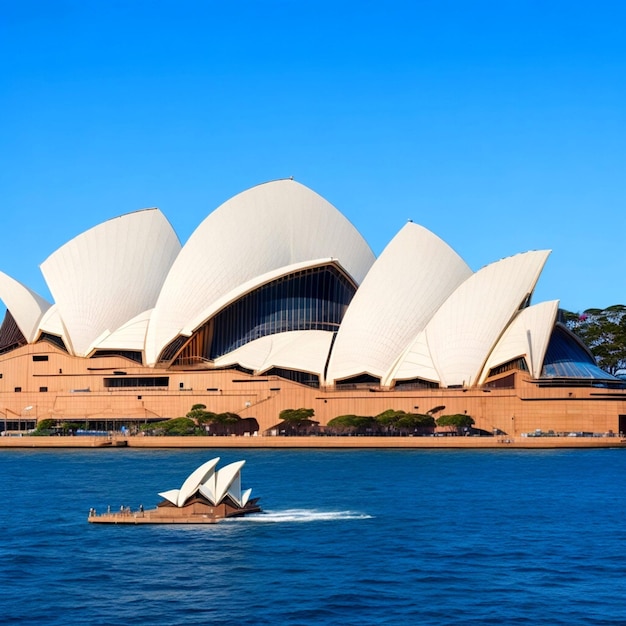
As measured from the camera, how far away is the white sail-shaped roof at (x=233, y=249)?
71.8m

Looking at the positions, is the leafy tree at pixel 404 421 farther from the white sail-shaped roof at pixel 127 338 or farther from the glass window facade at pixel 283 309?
the white sail-shaped roof at pixel 127 338

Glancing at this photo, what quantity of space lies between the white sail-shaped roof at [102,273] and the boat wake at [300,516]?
147 ft

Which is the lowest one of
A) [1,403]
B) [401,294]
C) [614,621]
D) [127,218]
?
[614,621]

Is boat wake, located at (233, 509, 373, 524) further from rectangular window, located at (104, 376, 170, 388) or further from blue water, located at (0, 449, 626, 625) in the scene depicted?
rectangular window, located at (104, 376, 170, 388)

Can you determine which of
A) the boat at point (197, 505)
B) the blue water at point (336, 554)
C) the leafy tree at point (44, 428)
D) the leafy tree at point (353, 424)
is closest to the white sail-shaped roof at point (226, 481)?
the boat at point (197, 505)

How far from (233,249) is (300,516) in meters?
41.8

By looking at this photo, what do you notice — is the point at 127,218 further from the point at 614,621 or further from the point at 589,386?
the point at 614,621

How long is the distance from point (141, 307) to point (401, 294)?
1950 centimetres

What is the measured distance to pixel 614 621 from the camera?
19688 millimetres

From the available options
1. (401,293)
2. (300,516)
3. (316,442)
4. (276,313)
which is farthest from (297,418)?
(300,516)

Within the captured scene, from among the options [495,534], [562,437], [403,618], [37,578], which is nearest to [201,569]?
[37,578]

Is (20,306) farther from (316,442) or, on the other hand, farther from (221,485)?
(221,485)

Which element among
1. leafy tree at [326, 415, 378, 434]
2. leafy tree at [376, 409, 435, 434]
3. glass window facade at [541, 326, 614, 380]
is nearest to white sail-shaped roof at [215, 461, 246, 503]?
leafy tree at [376, 409, 435, 434]

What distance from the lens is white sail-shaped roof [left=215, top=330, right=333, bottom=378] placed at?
230 feet
